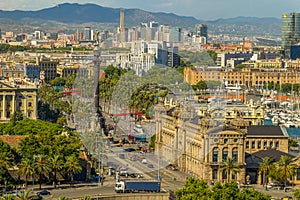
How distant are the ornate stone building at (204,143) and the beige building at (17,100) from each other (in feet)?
54.1

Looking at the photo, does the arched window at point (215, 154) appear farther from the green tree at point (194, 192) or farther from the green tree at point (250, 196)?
the green tree at point (250, 196)

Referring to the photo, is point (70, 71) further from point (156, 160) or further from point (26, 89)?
point (156, 160)

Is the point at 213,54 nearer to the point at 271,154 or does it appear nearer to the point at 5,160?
the point at 271,154

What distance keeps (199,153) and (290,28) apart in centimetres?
11852

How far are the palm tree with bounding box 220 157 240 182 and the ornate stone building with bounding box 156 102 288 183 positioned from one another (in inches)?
4.5

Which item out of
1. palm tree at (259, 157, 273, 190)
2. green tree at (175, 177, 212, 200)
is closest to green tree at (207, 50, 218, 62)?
palm tree at (259, 157, 273, 190)

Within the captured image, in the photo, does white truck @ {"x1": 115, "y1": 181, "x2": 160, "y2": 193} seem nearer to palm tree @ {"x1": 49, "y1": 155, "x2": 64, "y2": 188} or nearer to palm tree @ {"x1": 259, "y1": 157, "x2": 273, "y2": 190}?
palm tree @ {"x1": 49, "y1": 155, "x2": 64, "y2": 188}

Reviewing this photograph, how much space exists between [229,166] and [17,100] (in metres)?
22.4

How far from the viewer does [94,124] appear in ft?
135

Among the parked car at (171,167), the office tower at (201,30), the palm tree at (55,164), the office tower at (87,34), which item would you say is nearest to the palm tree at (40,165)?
the palm tree at (55,164)

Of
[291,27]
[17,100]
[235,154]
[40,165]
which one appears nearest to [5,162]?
[40,165]

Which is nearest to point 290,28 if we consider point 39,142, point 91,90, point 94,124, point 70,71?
point 70,71

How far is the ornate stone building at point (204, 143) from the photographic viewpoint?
3139 cm

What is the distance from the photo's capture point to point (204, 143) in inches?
1241
